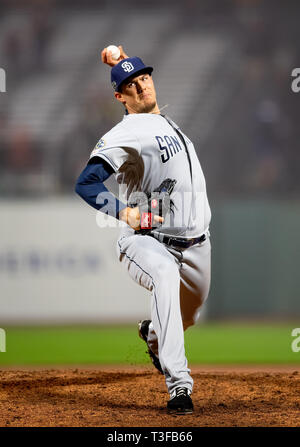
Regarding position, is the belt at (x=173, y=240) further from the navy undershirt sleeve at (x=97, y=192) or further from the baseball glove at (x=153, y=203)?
the navy undershirt sleeve at (x=97, y=192)

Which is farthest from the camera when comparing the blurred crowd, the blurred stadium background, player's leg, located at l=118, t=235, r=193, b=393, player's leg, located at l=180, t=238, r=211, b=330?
the blurred crowd

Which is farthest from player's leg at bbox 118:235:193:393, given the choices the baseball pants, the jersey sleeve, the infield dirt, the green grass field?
the green grass field

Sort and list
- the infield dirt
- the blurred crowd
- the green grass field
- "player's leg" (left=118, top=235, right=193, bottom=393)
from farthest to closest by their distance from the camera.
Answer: the blurred crowd → the green grass field → "player's leg" (left=118, top=235, right=193, bottom=393) → the infield dirt

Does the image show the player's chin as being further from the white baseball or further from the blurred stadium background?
the blurred stadium background

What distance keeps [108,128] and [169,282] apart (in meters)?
6.46

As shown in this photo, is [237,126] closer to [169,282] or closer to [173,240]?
[173,240]

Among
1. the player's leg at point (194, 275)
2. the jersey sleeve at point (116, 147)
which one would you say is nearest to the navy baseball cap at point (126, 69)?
the jersey sleeve at point (116, 147)

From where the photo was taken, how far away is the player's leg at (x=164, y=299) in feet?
12.2

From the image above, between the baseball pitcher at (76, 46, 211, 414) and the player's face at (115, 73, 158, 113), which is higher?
the player's face at (115, 73, 158, 113)

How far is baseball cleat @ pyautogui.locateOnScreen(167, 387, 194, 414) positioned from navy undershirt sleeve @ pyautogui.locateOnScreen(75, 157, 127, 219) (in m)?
0.97

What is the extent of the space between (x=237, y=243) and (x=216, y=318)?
979mm

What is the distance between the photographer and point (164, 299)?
381cm

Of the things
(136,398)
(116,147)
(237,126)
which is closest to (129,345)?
(136,398)

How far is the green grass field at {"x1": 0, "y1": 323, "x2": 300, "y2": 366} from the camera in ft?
21.8
